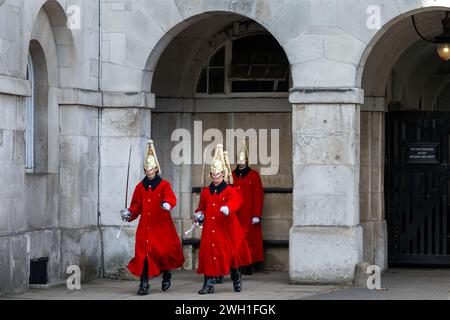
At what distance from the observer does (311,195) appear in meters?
19.2

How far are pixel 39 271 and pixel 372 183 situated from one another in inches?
229

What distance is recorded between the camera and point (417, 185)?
2225cm

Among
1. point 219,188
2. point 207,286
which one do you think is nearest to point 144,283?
point 207,286

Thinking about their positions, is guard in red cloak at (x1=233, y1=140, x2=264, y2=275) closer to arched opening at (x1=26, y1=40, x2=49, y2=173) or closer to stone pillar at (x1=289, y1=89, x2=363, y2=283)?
stone pillar at (x1=289, y1=89, x2=363, y2=283)

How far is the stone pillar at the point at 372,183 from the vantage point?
21516 mm

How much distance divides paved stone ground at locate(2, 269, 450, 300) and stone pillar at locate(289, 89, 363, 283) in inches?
13.4

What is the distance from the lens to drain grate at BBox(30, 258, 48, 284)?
18.6 meters

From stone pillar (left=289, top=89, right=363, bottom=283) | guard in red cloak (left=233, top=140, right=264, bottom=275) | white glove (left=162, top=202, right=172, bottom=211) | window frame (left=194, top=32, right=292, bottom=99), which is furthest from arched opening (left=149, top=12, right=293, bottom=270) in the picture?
white glove (left=162, top=202, right=172, bottom=211)

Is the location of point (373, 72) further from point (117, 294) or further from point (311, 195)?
point (117, 294)

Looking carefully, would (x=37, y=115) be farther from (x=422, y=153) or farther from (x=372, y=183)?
(x=422, y=153)

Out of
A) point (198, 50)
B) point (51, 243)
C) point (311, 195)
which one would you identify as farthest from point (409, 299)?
point (198, 50)

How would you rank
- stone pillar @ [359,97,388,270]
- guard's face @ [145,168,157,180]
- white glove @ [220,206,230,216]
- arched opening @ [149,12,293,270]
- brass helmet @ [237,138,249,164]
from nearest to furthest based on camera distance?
white glove @ [220,206,230,216] → guard's face @ [145,168,157,180] → brass helmet @ [237,138,249,164] → stone pillar @ [359,97,388,270] → arched opening @ [149,12,293,270]

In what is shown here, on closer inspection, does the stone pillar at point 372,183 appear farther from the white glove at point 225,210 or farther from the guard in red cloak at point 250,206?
the white glove at point 225,210

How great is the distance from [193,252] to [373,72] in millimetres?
4072
